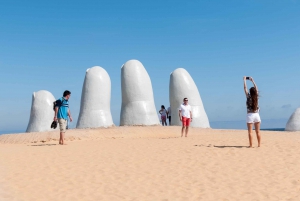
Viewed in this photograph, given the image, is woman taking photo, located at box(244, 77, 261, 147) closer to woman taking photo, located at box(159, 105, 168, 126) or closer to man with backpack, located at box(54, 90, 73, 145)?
man with backpack, located at box(54, 90, 73, 145)

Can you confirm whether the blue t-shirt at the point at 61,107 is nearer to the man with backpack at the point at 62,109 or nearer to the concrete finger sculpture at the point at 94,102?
the man with backpack at the point at 62,109

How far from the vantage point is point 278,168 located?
6484mm

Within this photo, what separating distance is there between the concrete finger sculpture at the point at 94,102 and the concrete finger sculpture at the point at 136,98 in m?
0.90

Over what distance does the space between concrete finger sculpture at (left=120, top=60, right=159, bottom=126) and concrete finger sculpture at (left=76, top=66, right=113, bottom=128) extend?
35.6 inches

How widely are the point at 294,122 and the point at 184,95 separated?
6.47 meters

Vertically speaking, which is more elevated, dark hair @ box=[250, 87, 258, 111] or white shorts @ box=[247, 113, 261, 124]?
dark hair @ box=[250, 87, 258, 111]

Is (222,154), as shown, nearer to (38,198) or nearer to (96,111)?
(38,198)

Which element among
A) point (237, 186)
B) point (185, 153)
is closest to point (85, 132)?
point (185, 153)

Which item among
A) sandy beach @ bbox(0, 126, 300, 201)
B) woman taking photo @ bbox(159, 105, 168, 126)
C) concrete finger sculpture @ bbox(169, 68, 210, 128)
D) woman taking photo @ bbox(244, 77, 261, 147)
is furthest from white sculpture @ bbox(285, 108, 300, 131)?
woman taking photo @ bbox(244, 77, 261, 147)

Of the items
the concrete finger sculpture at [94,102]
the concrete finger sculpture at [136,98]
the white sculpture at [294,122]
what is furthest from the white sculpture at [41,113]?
the white sculpture at [294,122]

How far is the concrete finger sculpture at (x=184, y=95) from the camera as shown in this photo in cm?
1730

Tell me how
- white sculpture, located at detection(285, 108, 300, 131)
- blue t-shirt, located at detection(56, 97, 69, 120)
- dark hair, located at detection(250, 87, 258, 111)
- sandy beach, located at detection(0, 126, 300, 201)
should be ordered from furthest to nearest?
white sculpture, located at detection(285, 108, 300, 131) < blue t-shirt, located at detection(56, 97, 69, 120) < dark hair, located at detection(250, 87, 258, 111) < sandy beach, located at detection(0, 126, 300, 201)

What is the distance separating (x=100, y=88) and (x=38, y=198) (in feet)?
39.3

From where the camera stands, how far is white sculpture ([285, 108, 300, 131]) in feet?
59.3
